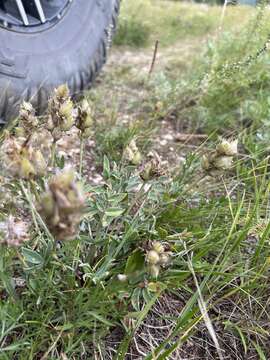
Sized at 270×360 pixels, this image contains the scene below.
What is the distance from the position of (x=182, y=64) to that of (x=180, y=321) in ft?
5.48

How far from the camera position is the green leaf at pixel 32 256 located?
903 mm

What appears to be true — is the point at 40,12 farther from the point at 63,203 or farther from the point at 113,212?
the point at 63,203

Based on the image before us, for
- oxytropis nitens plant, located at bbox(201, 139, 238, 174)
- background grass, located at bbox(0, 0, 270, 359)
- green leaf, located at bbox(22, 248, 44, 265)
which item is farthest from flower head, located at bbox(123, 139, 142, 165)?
green leaf, located at bbox(22, 248, 44, 265)

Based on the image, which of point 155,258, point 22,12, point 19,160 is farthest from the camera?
point 22,12

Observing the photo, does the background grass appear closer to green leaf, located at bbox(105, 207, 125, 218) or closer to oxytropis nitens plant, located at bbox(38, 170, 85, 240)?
green leaf, located at bbox(105, 207, 125, 218)

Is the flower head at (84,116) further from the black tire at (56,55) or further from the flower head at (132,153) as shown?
the black tire at (56,55)

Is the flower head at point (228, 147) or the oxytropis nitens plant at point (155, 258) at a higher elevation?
the flower head at point (228, 147)

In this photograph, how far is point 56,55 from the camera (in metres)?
1.56

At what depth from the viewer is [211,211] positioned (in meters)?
1.19

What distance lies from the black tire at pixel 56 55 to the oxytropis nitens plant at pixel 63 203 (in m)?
0.70

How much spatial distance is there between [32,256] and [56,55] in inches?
32.7

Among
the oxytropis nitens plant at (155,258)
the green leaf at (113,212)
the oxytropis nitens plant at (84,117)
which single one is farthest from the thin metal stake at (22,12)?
the oxytropis nitens plant at (155,258)

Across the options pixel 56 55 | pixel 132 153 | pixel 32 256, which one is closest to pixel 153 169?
pixel 132 153

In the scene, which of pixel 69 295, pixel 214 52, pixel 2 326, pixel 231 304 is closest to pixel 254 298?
pixel 231 304
